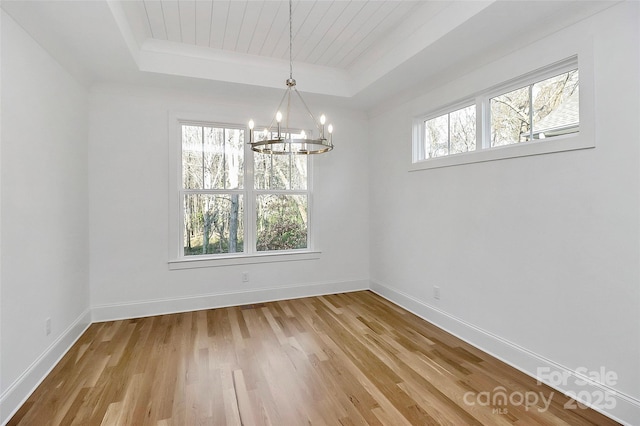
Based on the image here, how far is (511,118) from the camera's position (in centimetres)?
257

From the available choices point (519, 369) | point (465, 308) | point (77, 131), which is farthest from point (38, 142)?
point (519, 369)

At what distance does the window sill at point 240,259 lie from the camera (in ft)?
12.0

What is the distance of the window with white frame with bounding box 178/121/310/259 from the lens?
12.4 ft

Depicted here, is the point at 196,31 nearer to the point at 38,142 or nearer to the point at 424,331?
the point at 38,142

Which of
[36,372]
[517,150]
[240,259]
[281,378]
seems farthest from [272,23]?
[36,372]

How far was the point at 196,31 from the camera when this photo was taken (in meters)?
2.90

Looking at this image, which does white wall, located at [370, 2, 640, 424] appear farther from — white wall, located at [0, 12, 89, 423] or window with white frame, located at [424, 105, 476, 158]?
white wall, located at [0, 12, 89, 423]

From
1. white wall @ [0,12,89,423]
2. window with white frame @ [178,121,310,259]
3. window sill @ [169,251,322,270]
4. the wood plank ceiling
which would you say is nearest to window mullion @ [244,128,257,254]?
window with white frame @ [178,121,310,259]

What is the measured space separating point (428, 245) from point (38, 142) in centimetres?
365

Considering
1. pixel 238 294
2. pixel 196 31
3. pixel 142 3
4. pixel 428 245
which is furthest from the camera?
pixel 238 294

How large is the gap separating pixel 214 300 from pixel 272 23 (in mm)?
3133

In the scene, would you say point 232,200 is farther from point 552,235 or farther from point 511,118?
point 552,235

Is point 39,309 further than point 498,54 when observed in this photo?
No

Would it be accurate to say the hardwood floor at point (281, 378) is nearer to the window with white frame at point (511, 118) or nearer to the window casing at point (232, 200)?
the window casing at point (232, 200)
